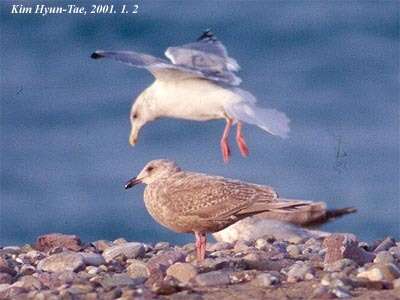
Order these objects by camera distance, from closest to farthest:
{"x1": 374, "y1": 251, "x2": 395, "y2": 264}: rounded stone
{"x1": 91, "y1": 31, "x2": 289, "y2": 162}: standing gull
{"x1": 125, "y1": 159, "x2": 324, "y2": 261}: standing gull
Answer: {"x1": 374, "y1": 251, "x2": 395, "y2": 264}: rounded stone → {"x1": 125, "y1": 159, "x2": 324, "y2": 261}: standing gull → {"x1": 91, "y1": 31, "x2": 289, "y2": 162}: standing gull

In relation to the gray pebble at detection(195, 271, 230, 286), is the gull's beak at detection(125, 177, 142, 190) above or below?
above

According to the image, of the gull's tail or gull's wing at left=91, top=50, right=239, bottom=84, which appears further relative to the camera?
the gull's tail

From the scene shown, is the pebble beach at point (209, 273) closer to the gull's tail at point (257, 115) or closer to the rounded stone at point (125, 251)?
the rounded stone at point (125, 251)

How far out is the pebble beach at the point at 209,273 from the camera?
6.53 meters

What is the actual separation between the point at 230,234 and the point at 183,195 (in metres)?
1.64

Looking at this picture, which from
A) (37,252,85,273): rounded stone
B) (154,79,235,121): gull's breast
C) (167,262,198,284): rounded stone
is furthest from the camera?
(154,79,235,121): gull's breast

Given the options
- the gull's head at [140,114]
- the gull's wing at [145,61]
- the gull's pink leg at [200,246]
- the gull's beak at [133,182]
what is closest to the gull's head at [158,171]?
the gull's beak at [133,182]

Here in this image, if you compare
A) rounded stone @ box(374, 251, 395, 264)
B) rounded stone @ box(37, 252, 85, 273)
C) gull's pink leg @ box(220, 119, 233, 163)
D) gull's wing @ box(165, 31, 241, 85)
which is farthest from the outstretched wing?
rounded stone @ box(374, 251, 395, 264)

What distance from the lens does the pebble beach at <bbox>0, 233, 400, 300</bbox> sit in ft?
21.4

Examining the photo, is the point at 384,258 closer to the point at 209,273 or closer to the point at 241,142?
the point at 209,273

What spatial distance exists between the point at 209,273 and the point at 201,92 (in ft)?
16.5

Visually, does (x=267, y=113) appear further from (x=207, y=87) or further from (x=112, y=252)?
(x=112, y=252)

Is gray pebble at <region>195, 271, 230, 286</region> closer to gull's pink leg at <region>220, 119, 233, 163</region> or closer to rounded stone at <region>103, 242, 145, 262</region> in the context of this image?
rounded stone at <region>103, 242, 145, 262</region>

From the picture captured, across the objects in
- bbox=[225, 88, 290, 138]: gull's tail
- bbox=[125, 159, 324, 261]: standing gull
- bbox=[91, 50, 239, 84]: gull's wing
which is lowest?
bbox=[125, 159, 324, 261]: standing gull
